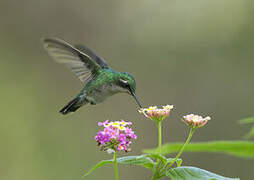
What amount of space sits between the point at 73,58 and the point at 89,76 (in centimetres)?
37

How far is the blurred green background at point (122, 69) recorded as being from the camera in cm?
905

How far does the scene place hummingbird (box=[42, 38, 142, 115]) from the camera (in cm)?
386

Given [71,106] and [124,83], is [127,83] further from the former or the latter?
[71,106]

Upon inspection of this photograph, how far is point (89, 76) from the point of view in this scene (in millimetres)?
4520

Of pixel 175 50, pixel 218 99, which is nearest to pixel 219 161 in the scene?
pixel 218 99

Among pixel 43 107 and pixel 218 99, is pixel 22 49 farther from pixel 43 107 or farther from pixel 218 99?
pixel 218 99

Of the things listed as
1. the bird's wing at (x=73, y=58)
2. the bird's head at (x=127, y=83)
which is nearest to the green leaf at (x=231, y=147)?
the bird's head at (x=127, y=83)

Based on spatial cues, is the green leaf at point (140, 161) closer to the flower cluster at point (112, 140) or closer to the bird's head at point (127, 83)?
the flower cluster at point (112, 140)

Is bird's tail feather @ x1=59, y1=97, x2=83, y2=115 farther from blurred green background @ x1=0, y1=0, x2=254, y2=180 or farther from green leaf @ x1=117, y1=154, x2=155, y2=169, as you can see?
blurred green background @ x1=0, y1=0, x2=254, y2=180

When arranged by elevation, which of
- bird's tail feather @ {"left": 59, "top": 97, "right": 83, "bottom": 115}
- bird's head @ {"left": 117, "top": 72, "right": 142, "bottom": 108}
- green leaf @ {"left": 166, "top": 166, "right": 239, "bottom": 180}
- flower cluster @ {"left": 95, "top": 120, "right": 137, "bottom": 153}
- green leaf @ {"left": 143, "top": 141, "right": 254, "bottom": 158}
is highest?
bird's head @ {"left": 117, "top": 72, "right": 142, "bottom": 108}

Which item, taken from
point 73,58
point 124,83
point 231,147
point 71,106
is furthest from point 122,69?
point 231,147

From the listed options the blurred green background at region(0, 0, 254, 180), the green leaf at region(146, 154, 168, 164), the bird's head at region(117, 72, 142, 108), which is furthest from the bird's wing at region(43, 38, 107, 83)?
the blurred green background at region(0, 0, 254, 180)

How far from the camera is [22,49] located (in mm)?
10039

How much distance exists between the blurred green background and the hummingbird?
4.67 metres
